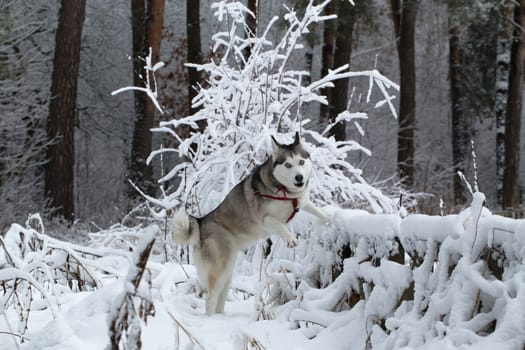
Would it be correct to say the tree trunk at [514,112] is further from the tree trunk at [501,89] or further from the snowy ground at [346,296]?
the snowy ground at [346,296]

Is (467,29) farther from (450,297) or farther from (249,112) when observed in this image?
(450,297)

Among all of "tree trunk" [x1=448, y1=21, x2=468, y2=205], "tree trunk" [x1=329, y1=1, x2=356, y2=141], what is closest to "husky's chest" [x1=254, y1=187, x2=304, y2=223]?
"tree trunk" [x1=329, y1=1, x2=356, y2=141]

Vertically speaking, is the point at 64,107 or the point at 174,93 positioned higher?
the point at 174,93

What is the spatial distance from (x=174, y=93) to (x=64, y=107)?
26.6 feet

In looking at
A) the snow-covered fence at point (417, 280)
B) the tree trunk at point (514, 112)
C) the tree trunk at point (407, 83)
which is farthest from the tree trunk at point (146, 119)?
the snow-covered fence at point (417, 280)

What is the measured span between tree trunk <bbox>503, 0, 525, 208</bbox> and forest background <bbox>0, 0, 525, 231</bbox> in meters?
0.03

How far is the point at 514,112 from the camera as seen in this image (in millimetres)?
Result: 16812

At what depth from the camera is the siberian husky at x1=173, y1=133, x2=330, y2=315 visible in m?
5.04

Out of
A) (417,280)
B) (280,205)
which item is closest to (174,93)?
(280,205)

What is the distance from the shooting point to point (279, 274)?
493cm

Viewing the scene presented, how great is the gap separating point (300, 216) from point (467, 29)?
2156 centimetres

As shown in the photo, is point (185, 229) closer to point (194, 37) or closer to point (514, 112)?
point (194, 37)

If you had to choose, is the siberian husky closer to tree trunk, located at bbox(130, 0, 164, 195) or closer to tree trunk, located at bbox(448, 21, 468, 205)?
tree trunk, located at bbox(130, 0, 164, 195)

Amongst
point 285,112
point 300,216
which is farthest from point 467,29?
point 300,216
